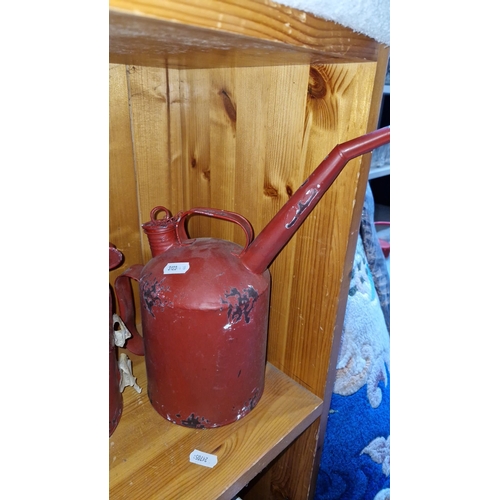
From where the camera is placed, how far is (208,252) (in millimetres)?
616

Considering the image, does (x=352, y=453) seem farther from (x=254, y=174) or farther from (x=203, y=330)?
(x=254, y=174)

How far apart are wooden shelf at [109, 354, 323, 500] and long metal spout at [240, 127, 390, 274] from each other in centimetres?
27

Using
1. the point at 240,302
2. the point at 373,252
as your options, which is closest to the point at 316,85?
the point at 240,302

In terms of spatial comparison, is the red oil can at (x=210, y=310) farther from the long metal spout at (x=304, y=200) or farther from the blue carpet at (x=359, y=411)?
the blue carpet at (x=359, y=411)

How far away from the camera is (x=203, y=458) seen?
600 mm

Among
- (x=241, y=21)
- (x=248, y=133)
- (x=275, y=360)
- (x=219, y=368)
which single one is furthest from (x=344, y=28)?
(x=275, y=360)

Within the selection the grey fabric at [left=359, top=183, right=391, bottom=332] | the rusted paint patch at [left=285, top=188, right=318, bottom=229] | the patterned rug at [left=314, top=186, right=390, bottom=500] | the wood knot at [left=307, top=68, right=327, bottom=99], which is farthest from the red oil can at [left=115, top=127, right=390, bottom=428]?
the grey fabric at [left=359, top=183, right=391, bottom=332]

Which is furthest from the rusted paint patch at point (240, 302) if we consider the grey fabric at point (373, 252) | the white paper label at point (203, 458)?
the grey fabric at point (373, 252)

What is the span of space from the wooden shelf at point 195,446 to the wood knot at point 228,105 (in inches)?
20.2

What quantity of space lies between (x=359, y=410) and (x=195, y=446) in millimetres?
482

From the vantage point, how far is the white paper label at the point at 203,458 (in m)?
0.59

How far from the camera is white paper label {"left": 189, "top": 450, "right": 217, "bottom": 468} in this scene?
0.59 metres
